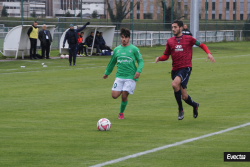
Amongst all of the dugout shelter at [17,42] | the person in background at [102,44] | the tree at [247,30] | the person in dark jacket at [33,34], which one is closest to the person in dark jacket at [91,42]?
the person in background at [102,44]

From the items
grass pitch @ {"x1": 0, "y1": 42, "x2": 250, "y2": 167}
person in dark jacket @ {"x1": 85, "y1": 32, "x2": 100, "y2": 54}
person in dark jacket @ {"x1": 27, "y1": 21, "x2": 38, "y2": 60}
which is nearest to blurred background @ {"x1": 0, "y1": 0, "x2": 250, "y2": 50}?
person in dark jacket @ {"x1": 85, "y1": 32, "x2": 100, "y2": 54}

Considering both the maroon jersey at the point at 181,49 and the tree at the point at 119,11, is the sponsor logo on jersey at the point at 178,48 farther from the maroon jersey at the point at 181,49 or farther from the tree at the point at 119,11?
the tree at the point at 119,11

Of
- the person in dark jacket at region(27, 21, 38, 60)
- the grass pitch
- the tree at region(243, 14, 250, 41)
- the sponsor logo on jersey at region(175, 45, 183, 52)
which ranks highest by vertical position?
the tree at region(243, 14, 250, 41)

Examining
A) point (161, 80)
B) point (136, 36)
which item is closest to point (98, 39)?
point (136, 36)

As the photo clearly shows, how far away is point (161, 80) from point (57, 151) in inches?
422

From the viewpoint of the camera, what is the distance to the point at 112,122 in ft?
29.3

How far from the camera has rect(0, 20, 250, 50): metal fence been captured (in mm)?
36572

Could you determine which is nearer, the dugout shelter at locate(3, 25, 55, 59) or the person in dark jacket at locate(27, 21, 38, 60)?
the person in dark jacket at locate(27, 21, 38, 60)

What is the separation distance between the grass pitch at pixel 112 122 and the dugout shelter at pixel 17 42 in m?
10.2

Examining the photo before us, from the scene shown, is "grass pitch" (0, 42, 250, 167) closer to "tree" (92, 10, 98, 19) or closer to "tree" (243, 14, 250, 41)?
"tree" (92, 10, 98, 19)

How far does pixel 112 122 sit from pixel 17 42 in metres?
19.6

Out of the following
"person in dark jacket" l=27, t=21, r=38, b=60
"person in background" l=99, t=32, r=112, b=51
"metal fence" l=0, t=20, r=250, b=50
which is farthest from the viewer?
"metal fence" l=0, t=20, r=250, b=50

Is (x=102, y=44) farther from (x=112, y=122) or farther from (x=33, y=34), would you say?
(x=112, y=122)

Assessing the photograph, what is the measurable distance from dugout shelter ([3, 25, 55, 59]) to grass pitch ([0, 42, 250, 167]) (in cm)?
1024
